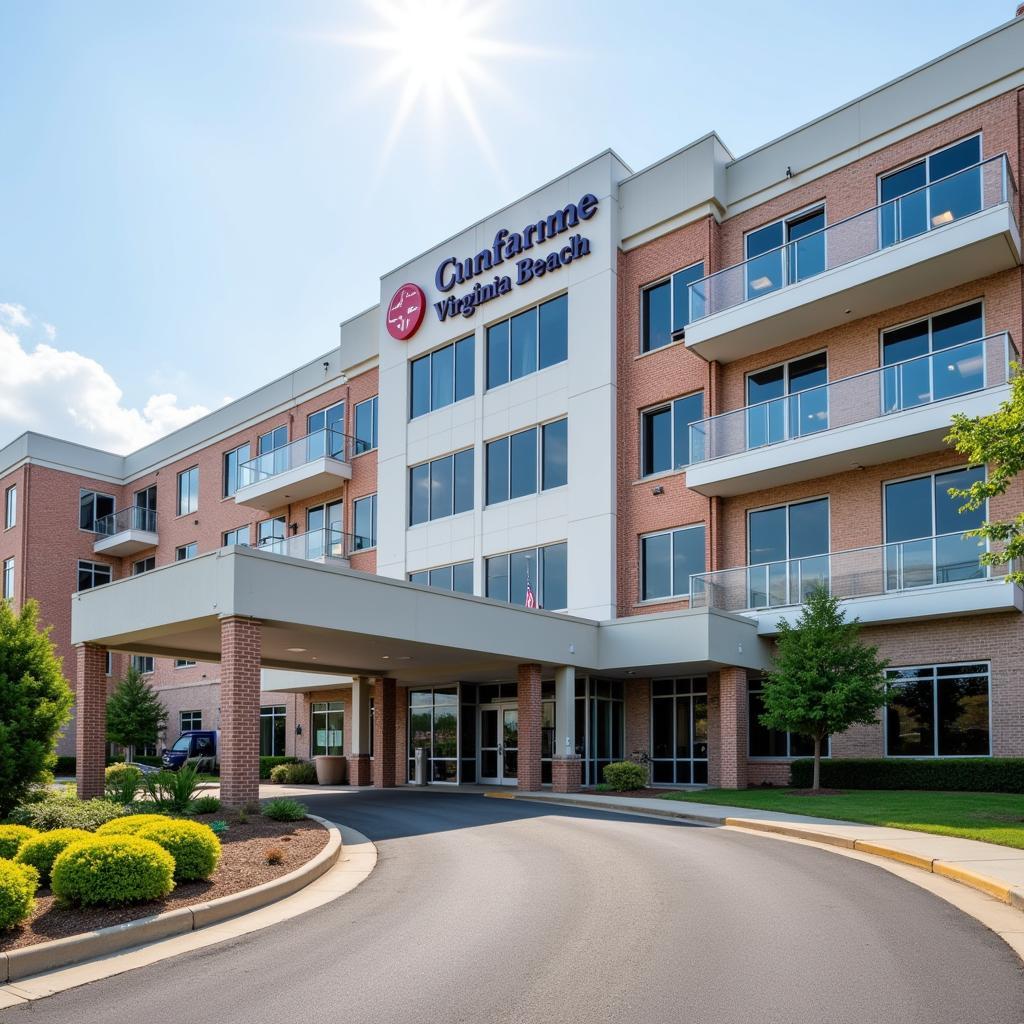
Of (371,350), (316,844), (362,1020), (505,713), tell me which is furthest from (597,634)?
(362,1020)

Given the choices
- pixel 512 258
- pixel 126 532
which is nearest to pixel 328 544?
pixel 512 258

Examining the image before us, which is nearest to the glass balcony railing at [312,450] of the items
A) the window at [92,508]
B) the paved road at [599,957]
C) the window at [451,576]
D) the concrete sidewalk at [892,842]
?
the window at [451,576]

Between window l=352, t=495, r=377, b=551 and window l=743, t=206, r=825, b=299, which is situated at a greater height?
window l=743, t=206, r=825, b=299

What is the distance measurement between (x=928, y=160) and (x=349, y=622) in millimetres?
17478

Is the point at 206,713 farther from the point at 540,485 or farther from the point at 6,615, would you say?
the point at 6,615

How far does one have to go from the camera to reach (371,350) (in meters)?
37.5

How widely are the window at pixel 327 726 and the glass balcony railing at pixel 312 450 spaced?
8.86m

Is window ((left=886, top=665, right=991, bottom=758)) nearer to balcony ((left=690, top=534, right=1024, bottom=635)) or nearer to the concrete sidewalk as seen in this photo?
balcony ((left=690, top=534, right=1024, bottom=635))

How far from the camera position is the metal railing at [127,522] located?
4894 centimetres

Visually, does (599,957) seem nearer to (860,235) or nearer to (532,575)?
(860,235)

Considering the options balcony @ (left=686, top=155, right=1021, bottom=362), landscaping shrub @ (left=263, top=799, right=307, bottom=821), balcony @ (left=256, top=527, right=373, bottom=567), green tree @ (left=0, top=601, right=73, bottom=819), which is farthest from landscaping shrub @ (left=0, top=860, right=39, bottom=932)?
balcony @ (left=256, top=527, right=373, bottom=567)

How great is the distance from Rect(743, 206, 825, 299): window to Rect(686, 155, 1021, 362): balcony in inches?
1.0

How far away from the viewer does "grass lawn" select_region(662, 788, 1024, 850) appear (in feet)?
48.6

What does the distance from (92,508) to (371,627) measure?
3583 cm
